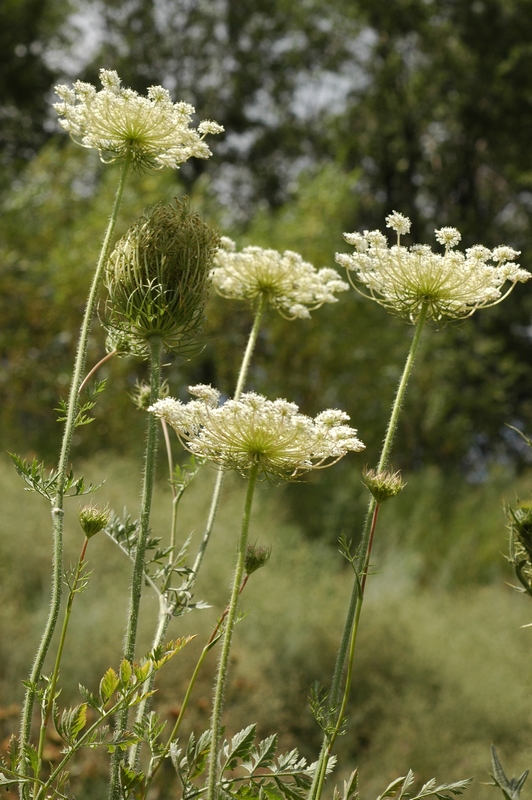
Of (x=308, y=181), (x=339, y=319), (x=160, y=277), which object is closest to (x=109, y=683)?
(x=160, y=277)

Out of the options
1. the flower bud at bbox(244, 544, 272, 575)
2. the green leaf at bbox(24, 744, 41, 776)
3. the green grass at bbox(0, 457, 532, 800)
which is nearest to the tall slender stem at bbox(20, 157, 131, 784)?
the green leaf at bbox(24, 744, 41, 776)

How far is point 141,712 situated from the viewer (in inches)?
40.7

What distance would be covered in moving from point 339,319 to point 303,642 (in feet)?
14.4

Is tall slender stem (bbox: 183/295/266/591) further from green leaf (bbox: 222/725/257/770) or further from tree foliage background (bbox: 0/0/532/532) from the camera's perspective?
tree foliage background (bbox: 0/0/532/532)

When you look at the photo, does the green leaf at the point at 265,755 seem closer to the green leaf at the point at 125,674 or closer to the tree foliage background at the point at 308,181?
the green leaf at the point at 125,674

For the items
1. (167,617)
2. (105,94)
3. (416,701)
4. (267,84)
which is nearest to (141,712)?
(167,617)

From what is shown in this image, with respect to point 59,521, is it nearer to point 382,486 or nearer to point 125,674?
point 125,674

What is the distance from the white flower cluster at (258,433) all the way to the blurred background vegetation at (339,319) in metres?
0.27


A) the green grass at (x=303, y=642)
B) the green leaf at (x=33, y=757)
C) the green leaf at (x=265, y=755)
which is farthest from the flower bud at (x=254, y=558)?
the green grass at (x=303, y=642)

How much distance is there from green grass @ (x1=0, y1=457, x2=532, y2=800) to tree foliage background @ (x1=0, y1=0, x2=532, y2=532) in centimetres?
165

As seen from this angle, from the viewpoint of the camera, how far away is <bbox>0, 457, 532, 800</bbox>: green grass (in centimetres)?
382

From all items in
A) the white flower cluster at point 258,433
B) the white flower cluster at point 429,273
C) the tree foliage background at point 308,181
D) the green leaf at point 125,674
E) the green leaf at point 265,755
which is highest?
the tree foliage background at point 308,181

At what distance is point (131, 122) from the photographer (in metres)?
1.19

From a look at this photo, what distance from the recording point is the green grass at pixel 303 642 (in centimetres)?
382
